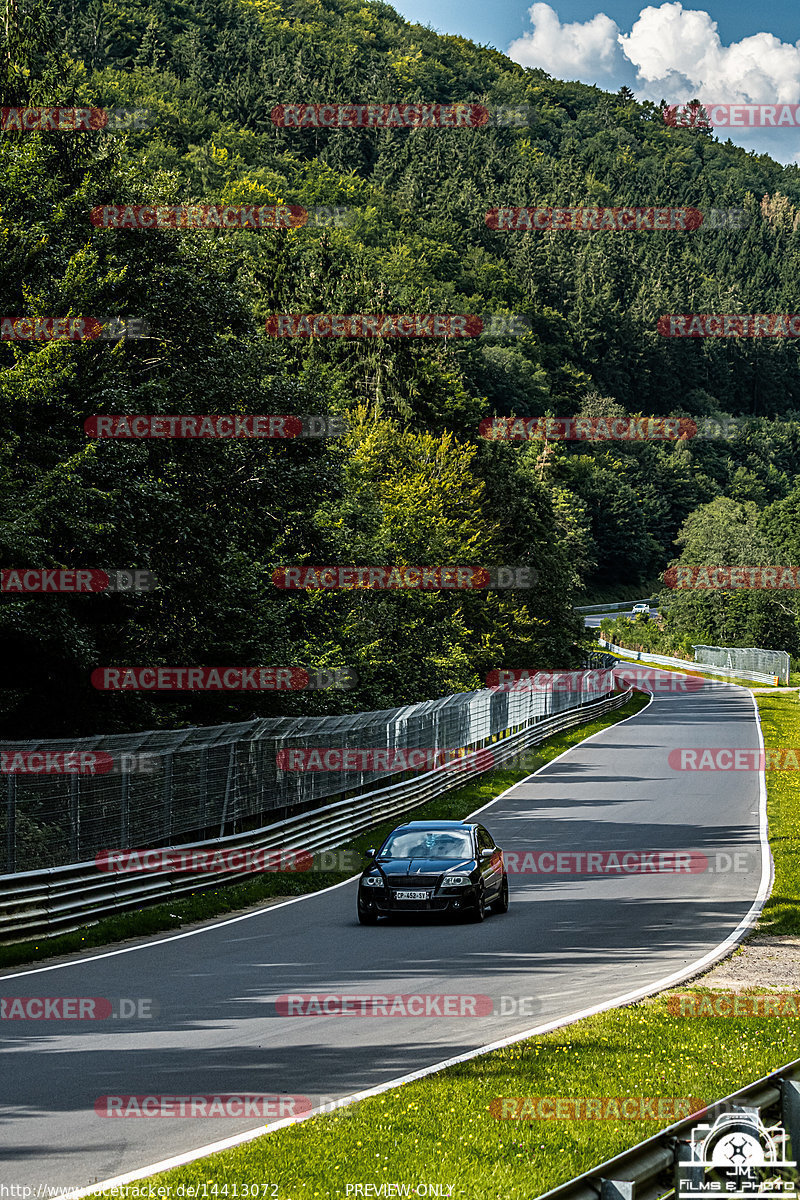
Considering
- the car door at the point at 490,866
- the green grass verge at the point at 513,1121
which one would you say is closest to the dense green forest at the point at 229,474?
the car door at the point at 490,866

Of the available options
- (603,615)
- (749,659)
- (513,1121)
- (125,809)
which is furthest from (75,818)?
(603,615)

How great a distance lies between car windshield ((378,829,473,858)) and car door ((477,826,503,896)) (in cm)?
18

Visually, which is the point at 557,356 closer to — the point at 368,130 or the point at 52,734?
the point at 368,130

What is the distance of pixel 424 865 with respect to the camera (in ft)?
56.7

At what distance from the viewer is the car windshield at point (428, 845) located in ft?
57.6

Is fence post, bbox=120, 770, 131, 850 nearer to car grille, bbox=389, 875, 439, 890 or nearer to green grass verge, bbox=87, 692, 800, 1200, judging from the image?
car grille, bbox=389, 875, 439, 890

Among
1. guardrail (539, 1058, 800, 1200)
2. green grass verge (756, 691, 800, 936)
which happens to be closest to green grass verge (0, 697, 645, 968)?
green grass verge (756, 691, 800, 936)

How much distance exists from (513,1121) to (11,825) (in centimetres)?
886

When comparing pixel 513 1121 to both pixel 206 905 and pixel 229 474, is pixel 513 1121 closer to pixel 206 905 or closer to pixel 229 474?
pixel 206 905

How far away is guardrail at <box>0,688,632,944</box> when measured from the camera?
15.1 m

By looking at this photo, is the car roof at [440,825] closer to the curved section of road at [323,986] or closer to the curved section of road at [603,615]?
the curved section of road at [323,986]

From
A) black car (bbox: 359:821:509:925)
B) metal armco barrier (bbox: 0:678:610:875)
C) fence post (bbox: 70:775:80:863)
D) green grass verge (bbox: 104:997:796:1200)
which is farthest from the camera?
black car (bbox: 359:821:509:925)

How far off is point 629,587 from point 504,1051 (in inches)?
5752

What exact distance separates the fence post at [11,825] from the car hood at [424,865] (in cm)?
471
